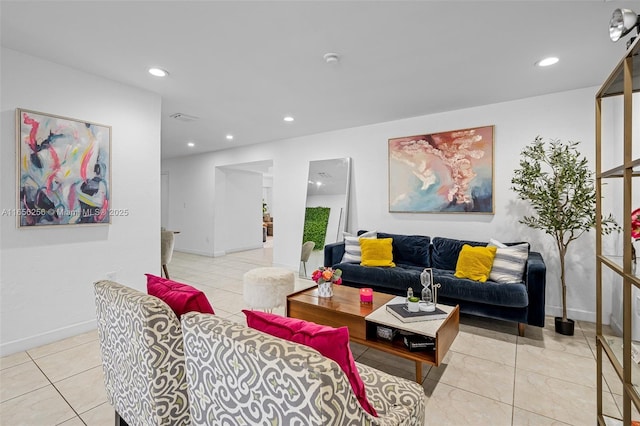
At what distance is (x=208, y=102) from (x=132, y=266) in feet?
7.03

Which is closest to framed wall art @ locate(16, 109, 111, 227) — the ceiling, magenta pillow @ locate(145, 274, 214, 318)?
the ceiling

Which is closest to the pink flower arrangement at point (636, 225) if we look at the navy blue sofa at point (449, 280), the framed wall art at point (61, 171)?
the navy blue sofa at point (449, 280)

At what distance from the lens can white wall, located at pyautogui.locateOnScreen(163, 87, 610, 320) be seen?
3.22m

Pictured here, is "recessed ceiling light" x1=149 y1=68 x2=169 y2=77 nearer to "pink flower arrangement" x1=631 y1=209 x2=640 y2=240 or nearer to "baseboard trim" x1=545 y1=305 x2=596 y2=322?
"pink flower arrangement" x1=631 y1=209 x2=640 y2=240

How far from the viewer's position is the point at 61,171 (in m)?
2.69

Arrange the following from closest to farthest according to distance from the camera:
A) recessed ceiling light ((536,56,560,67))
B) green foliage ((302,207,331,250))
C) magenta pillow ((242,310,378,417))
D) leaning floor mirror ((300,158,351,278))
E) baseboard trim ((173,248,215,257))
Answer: magenta pillow ((242,310,378,417))
recessed ceiling light ((536,56,560,67))
leaning floor mirror ((300,158,351,278))
green foliage ((302,207,331,250))
baseboard trim ((173,248,215,257))

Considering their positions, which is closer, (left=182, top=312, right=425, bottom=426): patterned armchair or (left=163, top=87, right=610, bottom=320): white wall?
(left=182, top=312, right=425, bottom=426): patterned armchair

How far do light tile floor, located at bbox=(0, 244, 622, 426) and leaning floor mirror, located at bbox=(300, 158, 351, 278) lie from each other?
8.06ft

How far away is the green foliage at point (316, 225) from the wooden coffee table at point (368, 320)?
7.26 ft

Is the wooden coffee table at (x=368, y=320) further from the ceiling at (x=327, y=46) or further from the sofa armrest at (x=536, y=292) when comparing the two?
the ceiling at (x=327, y=46)

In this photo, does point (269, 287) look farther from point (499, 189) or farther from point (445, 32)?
point (499, 189)

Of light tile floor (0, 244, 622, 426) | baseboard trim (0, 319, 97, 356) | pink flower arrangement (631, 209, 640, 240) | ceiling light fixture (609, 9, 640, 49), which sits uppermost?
ceiling light fixture (609, 9, 640, 49)

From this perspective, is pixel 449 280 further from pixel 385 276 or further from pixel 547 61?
pixel 547 61

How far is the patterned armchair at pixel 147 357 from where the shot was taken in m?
1.21
